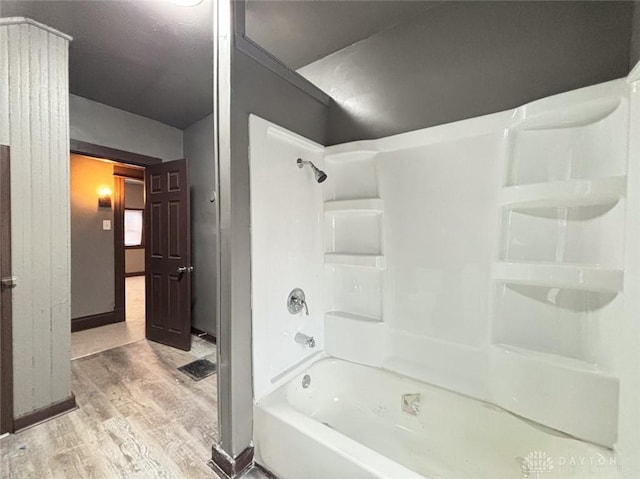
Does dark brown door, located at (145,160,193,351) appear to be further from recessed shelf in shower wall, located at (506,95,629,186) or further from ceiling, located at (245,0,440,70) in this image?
recessed shelf in shower wall, located at (506,95,629,186)

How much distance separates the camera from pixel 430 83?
1.71 m

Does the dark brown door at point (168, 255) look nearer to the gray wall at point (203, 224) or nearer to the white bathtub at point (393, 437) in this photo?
the gray wall at point (203, 224)

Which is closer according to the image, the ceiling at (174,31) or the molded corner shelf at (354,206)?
the ceiling at (174,31)

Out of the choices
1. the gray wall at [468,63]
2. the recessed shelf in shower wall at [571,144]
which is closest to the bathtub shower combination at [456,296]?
the recessed shelf in shower wall at [571,144]

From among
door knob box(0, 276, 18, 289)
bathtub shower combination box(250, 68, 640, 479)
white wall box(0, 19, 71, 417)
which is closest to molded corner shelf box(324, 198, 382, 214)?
bathtub shower combination box(250, 68, 640, 479)

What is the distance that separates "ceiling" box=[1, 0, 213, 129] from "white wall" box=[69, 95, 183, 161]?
0.11 m

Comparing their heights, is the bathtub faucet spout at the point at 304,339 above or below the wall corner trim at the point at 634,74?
below

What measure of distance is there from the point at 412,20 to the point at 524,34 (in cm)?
68

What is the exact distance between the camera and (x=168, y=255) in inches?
124

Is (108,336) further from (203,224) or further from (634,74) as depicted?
(634,74)

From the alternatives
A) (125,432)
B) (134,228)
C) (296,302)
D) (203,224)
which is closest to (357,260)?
(296,302)

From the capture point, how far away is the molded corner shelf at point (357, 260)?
1897mm

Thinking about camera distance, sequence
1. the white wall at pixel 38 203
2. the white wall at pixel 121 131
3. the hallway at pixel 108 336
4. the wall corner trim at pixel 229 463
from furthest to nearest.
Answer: the hallway at pixel 108 336 < the white wall at pixel 121 131 < the white wall at pixel 38 203 < the wall corner trim at pixel 229 463

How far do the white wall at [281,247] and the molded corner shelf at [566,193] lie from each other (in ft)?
3.94
